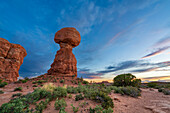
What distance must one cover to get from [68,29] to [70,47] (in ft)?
21.3

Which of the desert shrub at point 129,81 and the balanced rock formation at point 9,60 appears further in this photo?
the balanced rock formation at point 9,60

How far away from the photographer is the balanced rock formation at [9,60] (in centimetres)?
1839

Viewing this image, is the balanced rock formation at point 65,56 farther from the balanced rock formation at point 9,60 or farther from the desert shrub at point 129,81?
the desert shrub at point 129,81

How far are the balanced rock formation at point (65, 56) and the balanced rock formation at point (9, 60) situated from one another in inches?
330

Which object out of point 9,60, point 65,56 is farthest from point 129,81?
point 9,60

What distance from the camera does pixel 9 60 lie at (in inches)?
776

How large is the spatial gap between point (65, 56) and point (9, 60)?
14084 mm

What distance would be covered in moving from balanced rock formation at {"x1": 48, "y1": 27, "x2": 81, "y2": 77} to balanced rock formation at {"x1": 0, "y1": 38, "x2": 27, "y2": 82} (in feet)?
27.5

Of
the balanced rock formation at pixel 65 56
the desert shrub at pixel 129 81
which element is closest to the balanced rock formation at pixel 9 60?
the balanced rock formation at pixel 65 56

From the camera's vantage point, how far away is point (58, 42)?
26.0 metres

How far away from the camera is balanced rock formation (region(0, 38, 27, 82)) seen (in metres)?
18.4

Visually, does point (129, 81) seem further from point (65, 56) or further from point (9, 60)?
point (9, 60)

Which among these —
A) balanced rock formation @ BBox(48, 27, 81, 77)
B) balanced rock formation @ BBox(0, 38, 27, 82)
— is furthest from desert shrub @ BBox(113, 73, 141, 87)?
balanced rock formation @ BBox(0, 38, 27, 82)

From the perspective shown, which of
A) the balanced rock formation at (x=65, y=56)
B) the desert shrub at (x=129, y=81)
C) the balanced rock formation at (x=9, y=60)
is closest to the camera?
the desert shrub at (x=129, y=81)
